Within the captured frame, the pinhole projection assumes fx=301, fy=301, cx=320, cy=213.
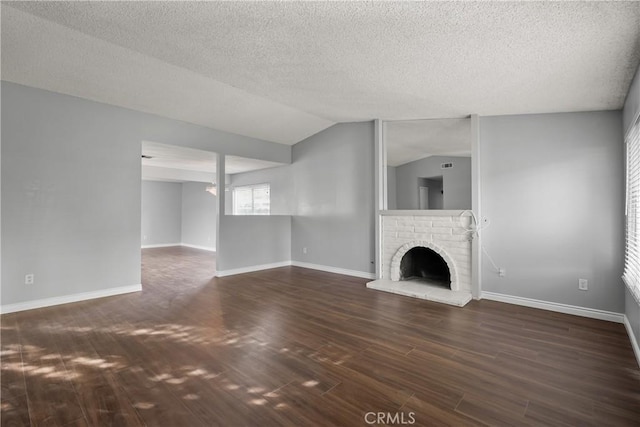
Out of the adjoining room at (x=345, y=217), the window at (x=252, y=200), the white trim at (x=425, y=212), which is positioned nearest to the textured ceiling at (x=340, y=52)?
the adjoining room at (x=345, y=217)

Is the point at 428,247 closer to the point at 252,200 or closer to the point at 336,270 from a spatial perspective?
the point at 336,270

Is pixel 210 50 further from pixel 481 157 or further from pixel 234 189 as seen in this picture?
pixel 234 189

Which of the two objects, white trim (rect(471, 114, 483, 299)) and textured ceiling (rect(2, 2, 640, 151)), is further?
white trim (rect(471, 114, 483, 299))

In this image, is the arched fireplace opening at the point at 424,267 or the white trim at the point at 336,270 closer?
the arched fireplace opening at the point at 424,267

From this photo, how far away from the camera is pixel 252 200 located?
8.60m

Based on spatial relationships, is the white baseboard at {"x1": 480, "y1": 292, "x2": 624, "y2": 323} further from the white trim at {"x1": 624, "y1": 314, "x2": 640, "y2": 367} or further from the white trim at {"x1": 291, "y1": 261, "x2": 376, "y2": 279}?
the white trim at {"x1": 291, "y1": 261, "x2": 376, "y2": 279}

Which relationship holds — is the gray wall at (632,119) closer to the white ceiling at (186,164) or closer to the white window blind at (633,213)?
the white window blind at (633,213)

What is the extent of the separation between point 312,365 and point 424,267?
346cm

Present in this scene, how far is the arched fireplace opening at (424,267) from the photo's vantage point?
5.01 meters

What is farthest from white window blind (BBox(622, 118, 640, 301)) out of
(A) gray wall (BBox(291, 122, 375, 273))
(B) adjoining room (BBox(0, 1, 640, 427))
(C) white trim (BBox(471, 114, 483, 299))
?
(A) gray wall (BBox(291, 122, 375, 273))

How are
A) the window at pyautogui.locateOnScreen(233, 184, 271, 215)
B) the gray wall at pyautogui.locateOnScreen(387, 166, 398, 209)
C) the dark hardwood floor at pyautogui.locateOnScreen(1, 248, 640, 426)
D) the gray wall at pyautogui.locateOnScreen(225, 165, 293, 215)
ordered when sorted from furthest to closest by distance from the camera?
the window at pyautogui.locateOnScreen(233, 184, 271, 215) < the gray wall at pyautogui.locateOnScreen(225, 165, 293, 215) < the gray wall at pyautogui.locateOnScreen(387, 166, 398, 209) < the dark hardwood floor at pyautogui.locateOnScreen(1, 248, 640, 426)

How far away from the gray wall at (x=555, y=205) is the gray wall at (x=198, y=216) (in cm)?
792

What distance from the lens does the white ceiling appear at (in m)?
5.70

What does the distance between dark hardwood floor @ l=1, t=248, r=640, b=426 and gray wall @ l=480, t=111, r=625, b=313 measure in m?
0.41
